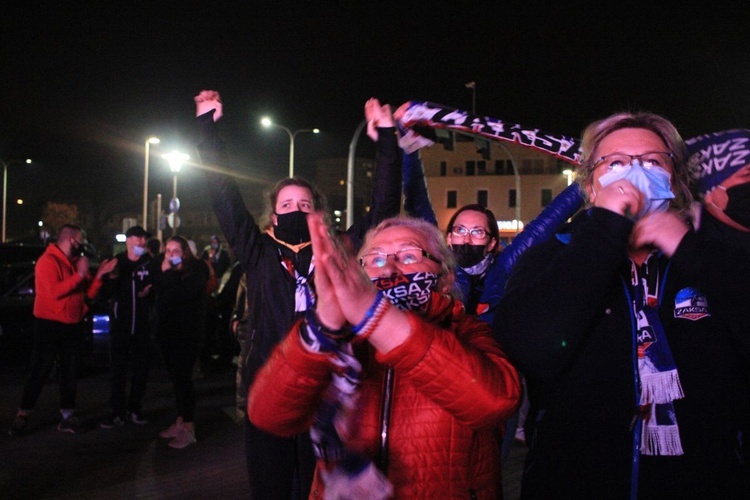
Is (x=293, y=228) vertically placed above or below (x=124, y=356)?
above

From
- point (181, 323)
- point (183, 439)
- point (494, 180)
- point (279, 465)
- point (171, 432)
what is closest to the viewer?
point (279, 465)

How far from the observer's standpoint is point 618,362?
65.6 inches

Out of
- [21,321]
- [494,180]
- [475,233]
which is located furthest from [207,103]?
[494,180]

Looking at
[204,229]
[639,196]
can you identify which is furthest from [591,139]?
[204,229]

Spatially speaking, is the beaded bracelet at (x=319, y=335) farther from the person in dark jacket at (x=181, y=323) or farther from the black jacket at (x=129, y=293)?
the black jacket at (x=129, y=293)

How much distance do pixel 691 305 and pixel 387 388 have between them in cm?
83

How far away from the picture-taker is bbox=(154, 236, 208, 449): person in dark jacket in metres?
6.63

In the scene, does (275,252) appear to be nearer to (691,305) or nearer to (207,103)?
(207,103)

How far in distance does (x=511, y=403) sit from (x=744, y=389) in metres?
0.59

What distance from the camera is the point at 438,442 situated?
5.90 ft

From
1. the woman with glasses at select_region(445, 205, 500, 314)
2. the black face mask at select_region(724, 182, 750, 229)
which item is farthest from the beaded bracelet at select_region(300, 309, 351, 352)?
the woman with glasses at select_region(445, 205, 500, 314)

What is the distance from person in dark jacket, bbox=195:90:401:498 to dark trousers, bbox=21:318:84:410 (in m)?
4.44

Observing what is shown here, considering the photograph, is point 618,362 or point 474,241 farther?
point 474,241

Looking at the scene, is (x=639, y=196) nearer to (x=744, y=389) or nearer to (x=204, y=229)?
(x=744, y=389)
